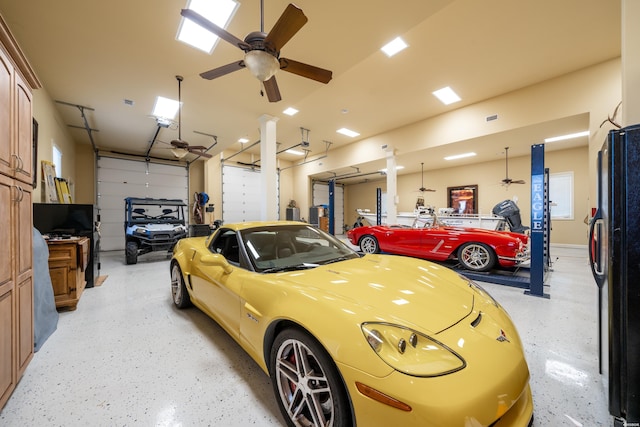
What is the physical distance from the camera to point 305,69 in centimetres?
280

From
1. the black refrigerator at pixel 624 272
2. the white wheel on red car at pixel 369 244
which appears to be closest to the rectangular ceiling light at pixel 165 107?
the white wheel on red car at pixel 369 244

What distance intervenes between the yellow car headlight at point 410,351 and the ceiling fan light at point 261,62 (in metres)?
2.58

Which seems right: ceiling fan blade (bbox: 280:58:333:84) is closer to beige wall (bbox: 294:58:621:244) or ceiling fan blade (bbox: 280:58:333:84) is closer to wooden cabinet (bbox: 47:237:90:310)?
wooden cabinet (bbox: 47:237:90:310)

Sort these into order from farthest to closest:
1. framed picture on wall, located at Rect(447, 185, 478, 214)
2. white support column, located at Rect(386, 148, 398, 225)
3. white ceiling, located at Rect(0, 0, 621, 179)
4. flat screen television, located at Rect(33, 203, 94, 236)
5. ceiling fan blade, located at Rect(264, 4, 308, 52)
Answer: framed picture on wall, located at Rect(447, 185, 478, 214), white support column, located at Rect(386, 148, 398, 225), flat screen television, located at Rect(33, 203, 94, 236), white ceiling, located at Rect(0, 0, 621, 179), ceiling fan blade, located at Rect(264, 4, 308, 52)

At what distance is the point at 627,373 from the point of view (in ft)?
3.52

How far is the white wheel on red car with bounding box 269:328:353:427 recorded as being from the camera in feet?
3.14

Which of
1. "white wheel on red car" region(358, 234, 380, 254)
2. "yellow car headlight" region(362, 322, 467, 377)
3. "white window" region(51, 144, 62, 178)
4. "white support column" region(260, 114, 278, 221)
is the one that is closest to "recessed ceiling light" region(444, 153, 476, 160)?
"white wheel on red car" region(358, 234, 380, 254)

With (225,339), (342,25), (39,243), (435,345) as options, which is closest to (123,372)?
(225,339)

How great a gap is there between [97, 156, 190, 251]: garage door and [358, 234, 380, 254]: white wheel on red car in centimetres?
776

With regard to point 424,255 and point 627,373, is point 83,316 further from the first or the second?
point 424,255

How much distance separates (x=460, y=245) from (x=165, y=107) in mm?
6733

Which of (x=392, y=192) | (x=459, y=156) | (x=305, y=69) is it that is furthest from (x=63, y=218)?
(x=459, y=156)

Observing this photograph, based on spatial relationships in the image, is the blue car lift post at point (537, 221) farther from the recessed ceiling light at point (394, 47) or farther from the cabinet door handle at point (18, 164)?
the cabinet door handle at point (18, 164)

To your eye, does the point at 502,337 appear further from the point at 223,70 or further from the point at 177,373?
the point at 223,70
